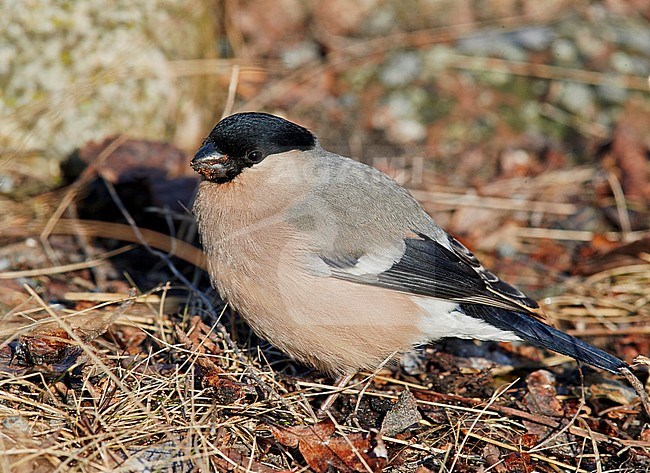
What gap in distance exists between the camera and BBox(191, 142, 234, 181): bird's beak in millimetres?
3553

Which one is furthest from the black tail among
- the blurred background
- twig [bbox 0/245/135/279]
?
twig [bbox 0/245/135/279]

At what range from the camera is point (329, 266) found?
346 cm

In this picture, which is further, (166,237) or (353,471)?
(166,237)

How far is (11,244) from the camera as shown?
4562 millimetres

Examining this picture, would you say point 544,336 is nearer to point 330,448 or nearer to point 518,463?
point 518,463

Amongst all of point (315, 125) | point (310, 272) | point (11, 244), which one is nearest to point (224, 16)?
point (315, 125)

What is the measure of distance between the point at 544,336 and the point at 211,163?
1858 millimetres

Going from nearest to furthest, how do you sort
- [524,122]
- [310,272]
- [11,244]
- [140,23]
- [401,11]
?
[310,272]
[11,244]
[140,23]
[524,122]
[401,11]

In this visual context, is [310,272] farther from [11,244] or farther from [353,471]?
[11,244]

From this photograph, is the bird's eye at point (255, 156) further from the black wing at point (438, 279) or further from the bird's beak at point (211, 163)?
the black wing at point (438, 279)

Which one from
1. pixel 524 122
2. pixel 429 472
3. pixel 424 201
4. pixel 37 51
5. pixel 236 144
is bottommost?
pixel 429 472

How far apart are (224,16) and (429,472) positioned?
503 centimetres

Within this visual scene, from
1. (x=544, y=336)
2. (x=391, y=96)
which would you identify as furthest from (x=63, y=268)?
(x=391, y=96)

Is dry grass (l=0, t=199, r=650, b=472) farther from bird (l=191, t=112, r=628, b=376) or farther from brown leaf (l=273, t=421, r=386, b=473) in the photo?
bird (l=191, t=112, r=628, b=376)
